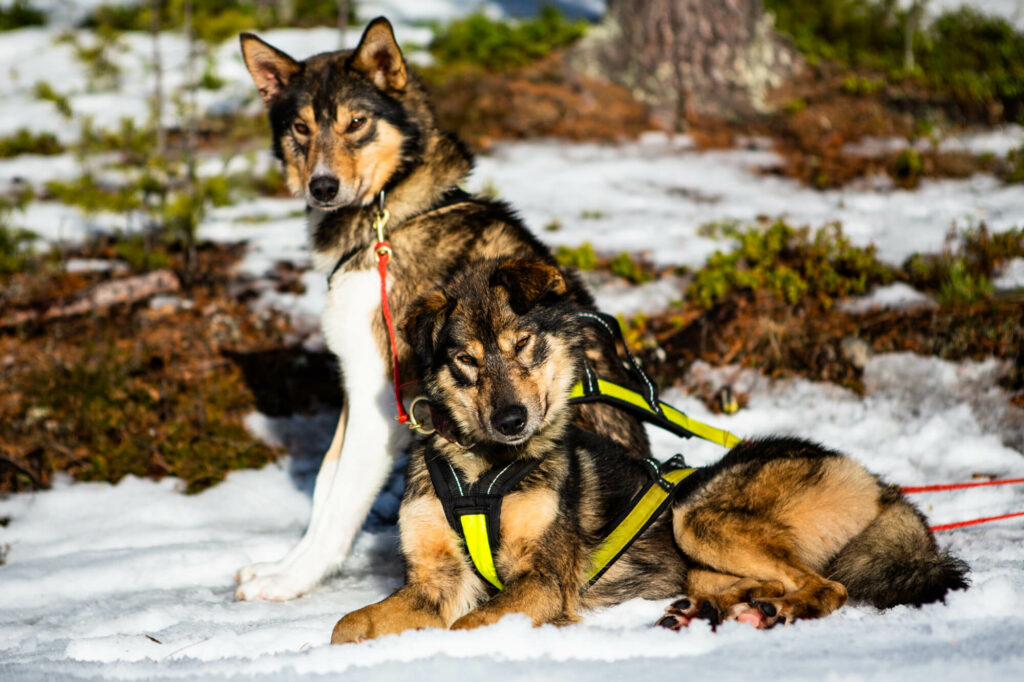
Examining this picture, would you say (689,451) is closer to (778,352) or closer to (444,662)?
(778,352)

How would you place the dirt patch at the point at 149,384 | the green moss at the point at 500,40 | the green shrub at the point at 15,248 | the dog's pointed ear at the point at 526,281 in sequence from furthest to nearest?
the green moss at the point at 500,40, the green shrub at the point at 15,248, the dirt patch at the point at 149,384, the dog's pointed ear at the point at 526,281

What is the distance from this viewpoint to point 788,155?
9.44 m

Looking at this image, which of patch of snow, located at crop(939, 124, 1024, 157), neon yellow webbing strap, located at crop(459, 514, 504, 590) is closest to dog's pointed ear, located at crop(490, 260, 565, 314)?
neon yellow webbing strap, located at crop(459, 514, 504, 590)

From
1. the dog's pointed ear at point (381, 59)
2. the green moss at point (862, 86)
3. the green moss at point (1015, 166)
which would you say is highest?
the green moss at point (862, 86)

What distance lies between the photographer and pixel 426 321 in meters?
3.43

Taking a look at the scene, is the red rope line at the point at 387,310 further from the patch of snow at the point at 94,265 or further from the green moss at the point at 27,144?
the green moss at the point at 27,144

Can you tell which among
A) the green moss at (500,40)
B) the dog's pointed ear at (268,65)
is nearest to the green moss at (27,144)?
the green moss at (500,40)

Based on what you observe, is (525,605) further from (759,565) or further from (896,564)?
(896,564)

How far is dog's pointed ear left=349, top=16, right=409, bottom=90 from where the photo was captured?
4.19 meters

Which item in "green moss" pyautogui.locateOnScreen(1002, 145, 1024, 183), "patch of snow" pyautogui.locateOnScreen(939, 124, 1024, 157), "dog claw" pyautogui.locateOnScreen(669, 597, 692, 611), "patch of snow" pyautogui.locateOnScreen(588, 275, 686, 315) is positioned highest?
"patch of snow" pyautogui.locateOnScreen(939, 124, 1024, 157)

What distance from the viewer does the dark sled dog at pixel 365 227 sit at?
4082 millimetres

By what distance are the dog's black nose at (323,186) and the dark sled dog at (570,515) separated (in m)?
1.00

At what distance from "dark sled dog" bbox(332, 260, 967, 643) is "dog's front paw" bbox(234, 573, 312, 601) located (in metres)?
0.97

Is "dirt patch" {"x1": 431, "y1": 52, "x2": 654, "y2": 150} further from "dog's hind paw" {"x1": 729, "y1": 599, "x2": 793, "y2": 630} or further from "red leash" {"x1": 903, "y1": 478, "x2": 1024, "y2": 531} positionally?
"dog's hind paw" {"x1": 729, "y1": 599, "x2": 793, "y2": 630}
